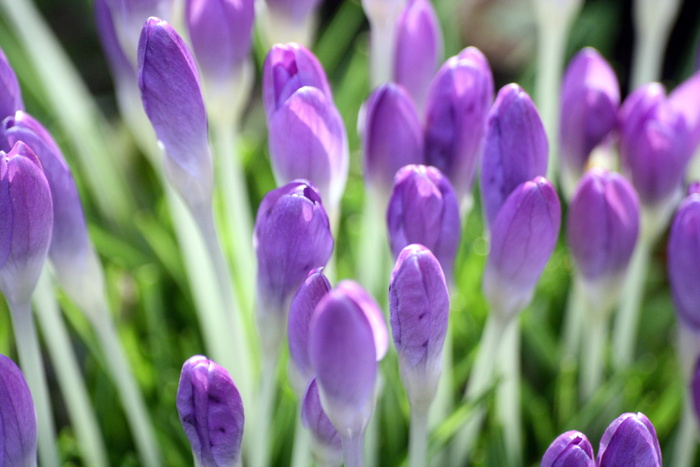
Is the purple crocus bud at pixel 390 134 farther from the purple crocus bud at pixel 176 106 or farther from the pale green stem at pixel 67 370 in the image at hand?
the pale green stem at pixel 67 370

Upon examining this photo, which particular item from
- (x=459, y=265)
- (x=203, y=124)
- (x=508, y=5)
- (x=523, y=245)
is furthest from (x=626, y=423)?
(x=508, y=5)

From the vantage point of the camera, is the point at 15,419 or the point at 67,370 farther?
the point at 67,370

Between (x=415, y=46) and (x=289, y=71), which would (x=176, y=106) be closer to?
(x=289, y=71)

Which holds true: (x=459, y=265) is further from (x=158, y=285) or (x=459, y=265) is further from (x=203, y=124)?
(x=203, y=124)

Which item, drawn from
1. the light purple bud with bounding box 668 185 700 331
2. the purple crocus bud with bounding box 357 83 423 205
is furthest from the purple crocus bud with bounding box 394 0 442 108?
the light purple bud with bounding box 668 185 700 331

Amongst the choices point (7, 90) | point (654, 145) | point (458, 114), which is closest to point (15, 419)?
point (7, 90)

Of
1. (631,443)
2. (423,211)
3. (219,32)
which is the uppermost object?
(219,32)
